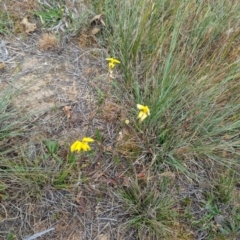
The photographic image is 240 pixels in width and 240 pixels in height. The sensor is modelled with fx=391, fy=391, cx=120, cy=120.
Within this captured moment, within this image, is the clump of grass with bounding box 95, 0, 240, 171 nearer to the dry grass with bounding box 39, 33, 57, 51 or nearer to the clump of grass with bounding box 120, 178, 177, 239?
the clump of grass with bounding box 120, 178, 177, 239

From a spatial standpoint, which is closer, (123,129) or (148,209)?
(148,209)

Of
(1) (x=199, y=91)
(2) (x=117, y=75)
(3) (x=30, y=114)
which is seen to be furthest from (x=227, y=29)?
(3) (x=30, y=114)

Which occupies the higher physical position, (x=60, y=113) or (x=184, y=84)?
(x=184, y=84)

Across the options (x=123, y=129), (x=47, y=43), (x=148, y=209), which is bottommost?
(x=148, y=209)

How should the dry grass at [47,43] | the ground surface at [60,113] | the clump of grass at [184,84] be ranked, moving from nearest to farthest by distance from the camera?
1. the ground surface at [60,113]
2. the clump of grass at [184,84]
3. the dry grass at [47,43]

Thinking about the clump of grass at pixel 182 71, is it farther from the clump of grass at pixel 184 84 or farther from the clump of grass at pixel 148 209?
the clump of grass at pixel 148 209

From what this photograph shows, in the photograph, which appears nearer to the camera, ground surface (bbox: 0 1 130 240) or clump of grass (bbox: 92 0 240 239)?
ground surface (bbox: 0 1 130 240)

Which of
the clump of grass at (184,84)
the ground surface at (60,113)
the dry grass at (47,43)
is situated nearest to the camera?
the ground surface at (60,113)

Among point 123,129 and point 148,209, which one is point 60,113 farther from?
point 148,209

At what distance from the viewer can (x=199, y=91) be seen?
1933 millimetres

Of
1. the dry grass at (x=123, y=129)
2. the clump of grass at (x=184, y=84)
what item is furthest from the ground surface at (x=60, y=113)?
the clump of grass at (x=184, y=84)

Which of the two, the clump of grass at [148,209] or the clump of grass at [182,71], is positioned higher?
the clump of grass at [182,71]

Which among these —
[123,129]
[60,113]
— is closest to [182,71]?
[123,129]

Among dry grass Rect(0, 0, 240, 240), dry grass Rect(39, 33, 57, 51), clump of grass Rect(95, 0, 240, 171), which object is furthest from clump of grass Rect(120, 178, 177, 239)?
dry grass Rect(39, 33, 57, 51)
